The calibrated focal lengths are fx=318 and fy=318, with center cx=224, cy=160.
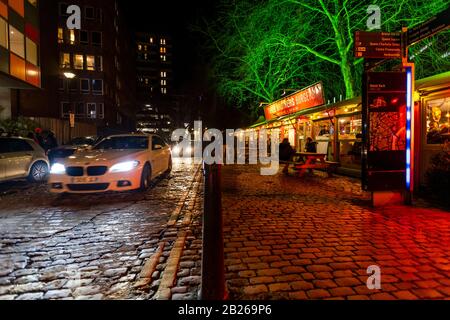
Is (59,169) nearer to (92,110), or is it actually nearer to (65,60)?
(92,110)

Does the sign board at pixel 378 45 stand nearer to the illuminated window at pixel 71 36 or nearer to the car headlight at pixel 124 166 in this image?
the car headlight at pixel 124 166

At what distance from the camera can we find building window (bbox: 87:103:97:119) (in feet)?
145

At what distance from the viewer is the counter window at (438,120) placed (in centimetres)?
777

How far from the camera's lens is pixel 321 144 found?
1488cm

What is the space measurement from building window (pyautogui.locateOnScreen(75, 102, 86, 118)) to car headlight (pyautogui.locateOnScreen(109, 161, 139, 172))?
40.5 m

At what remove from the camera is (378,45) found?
6.65m

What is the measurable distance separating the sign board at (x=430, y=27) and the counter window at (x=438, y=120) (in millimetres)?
2346

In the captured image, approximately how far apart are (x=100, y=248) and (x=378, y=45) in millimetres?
6523

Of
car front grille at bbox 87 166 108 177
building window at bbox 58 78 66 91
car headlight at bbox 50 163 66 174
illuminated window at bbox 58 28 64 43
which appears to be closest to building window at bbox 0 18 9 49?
car headlight at bbox 50 163 66 174

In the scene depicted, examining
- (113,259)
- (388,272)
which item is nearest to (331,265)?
(388,272)

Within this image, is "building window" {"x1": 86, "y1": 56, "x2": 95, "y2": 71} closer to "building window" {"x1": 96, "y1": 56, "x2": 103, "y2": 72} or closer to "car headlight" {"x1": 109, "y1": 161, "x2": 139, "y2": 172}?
"building window" {"x1": 96, "y1": 56, "x2": 103, "y2": 72}

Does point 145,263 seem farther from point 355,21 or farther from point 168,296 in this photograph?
point 355,21

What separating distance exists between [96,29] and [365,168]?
46.7 m

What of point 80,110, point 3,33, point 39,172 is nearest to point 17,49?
point 3,33
